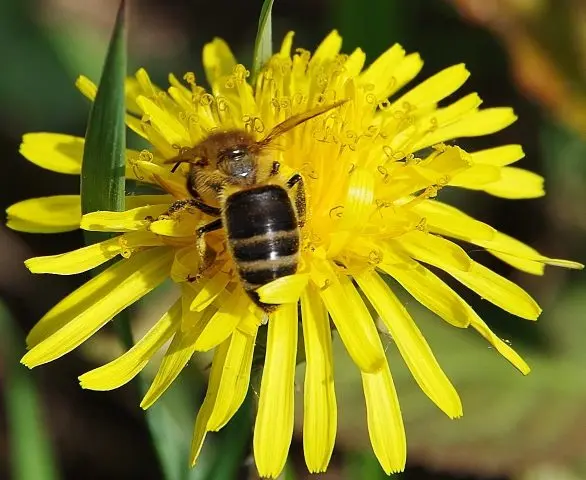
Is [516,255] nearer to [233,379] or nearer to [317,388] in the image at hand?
[317,388]

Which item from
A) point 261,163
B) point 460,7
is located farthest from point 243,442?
point 460,7

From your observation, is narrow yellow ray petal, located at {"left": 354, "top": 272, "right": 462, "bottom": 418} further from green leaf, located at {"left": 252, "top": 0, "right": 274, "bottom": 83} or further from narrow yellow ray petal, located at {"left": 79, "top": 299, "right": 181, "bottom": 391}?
green leaf, located at {"left": 252, "top": 0, "right": 274, "bottom": 83}

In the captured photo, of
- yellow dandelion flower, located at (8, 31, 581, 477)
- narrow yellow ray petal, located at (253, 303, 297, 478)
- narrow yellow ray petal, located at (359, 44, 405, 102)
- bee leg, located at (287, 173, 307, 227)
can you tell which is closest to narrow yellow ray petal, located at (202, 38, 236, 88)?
yellow dandelion flower, located at (8, 31, 581, 477)

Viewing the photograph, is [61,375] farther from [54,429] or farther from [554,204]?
[554,204]

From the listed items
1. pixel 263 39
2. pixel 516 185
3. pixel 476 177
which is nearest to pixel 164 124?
pixel 263 39

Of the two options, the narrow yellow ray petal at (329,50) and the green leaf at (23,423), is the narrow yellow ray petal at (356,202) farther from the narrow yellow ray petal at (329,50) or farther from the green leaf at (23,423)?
the green leaf at (23,423)
